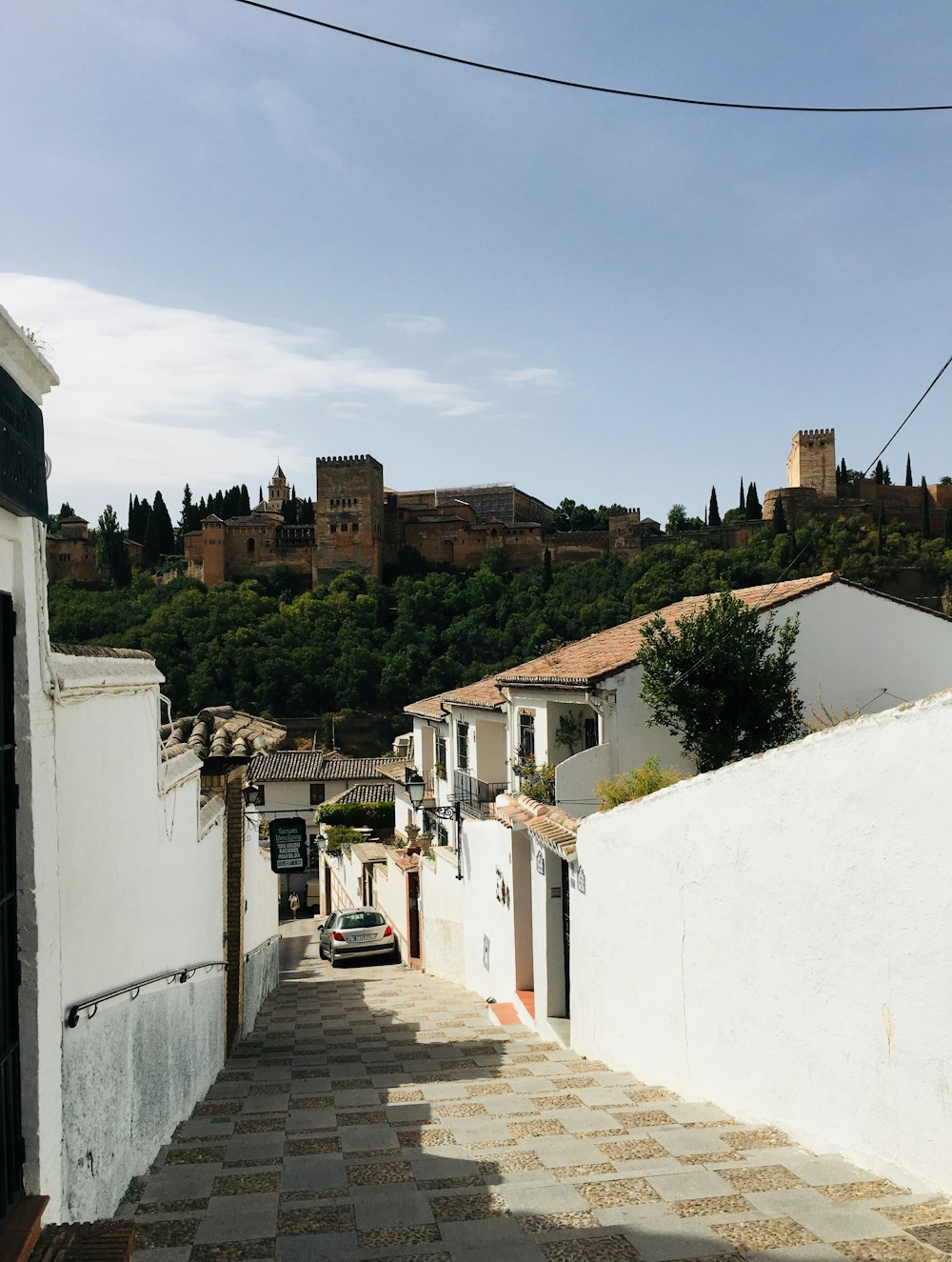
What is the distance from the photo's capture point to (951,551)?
5994 cm

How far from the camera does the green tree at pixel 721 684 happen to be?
1277 centimetres

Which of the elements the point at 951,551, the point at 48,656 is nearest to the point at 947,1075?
the point at 48,656

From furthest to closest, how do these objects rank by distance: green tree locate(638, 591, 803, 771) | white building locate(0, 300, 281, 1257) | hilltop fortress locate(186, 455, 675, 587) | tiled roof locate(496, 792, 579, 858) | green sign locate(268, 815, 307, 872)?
hilltop fortress locate(186, 455, 675, 587) < green sign locate(268, 815, 307, 872) < green tree locate(638, 591, 803, 771) < tiled roof locate(496, 792, 579, 858) < white building locate(0, 300, 281, 1257)

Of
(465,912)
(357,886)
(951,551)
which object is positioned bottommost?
(357,886)

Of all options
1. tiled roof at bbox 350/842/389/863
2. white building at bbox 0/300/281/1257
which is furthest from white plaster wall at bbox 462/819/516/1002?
tiled roof at bbox 350/842/389/863

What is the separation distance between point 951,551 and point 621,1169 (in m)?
62.5

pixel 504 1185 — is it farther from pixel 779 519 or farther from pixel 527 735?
pixel 779 519

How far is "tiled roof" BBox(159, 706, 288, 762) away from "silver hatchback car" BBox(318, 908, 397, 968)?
1034cm

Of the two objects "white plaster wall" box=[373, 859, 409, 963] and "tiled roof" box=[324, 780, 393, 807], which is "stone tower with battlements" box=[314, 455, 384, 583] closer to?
"tiled roof" box=[324, 780, 393, 807]

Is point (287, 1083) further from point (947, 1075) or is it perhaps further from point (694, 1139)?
point (947, 1075)

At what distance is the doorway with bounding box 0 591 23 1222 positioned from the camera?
3037mm

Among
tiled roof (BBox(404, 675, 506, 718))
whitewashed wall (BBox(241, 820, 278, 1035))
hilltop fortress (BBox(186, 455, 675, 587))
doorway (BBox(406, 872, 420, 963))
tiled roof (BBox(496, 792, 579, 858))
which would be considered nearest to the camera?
tiled roof (BBox(496, 792, 579, 858))

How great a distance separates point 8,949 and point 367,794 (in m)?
31.3

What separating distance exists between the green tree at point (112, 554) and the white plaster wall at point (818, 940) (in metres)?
76.8
